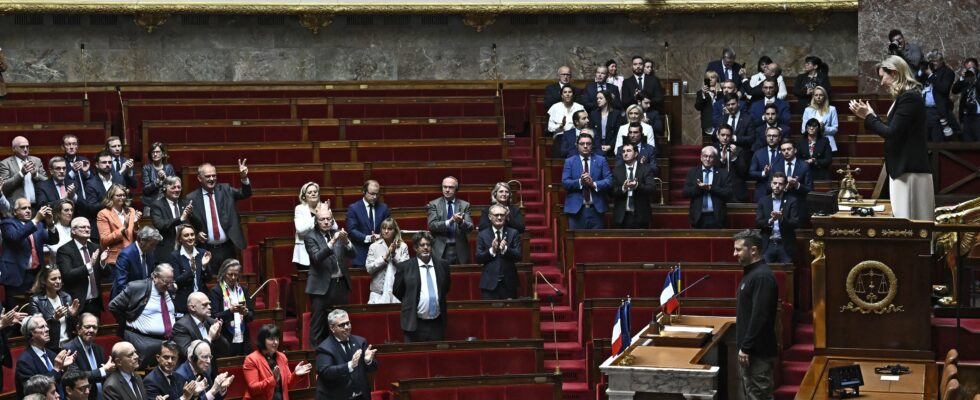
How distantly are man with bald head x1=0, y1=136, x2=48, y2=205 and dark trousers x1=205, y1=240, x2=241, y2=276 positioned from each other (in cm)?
96

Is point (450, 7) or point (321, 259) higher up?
point (450, 7)

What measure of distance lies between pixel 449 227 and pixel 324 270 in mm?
886

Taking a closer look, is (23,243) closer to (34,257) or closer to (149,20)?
(34,257)

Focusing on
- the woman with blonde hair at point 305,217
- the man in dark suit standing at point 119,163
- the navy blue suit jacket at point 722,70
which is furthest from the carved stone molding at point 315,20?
the woman with blonde hair at point 305,217

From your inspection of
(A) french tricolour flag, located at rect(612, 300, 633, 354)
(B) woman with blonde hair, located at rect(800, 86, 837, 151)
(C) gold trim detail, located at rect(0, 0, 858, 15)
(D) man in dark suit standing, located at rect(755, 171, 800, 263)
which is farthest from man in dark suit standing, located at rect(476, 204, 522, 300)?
(C) gold trim detail, located at rect(0, 0, 858, 15)

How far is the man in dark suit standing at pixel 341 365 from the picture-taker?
6.55 metres

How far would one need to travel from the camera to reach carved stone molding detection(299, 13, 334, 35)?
12500 millimetres

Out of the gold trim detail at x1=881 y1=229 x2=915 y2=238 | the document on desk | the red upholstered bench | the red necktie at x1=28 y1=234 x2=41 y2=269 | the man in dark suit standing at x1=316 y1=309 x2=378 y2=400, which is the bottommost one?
the red upholstered bench

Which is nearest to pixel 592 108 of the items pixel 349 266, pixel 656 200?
pixel 656 200

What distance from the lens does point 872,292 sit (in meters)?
5.62

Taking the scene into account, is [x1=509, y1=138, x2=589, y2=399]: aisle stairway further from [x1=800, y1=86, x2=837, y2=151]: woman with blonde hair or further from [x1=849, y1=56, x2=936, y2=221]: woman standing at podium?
[x1=849, y1=56, x2=936, y2=221]: woman standing at podium

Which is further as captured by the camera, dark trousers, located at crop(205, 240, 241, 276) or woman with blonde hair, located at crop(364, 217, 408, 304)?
dark trousers, located at crop(205, 240, 241, 276)

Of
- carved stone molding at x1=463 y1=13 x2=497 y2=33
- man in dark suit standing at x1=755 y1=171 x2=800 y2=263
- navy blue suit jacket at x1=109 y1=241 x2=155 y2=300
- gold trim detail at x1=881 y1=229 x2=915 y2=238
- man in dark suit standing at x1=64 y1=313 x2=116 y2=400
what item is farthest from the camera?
carved stone molding at x1=463 y1=13 x2=497 y2=33

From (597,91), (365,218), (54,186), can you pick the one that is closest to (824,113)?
(597,91)
